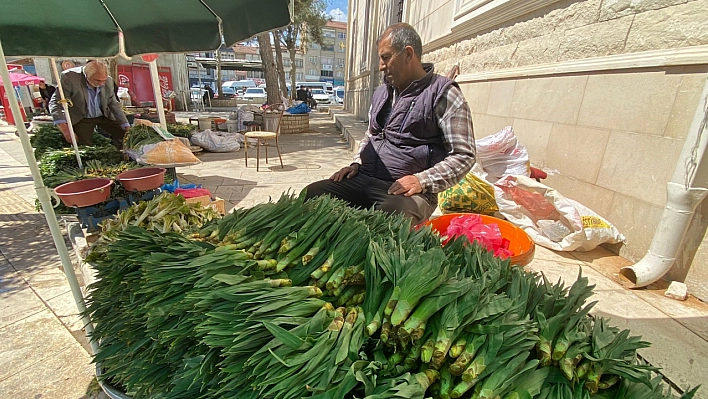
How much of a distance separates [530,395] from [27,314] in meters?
3.20

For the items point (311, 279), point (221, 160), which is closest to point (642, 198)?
point (311, 279)

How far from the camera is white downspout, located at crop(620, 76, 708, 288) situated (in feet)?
6.81

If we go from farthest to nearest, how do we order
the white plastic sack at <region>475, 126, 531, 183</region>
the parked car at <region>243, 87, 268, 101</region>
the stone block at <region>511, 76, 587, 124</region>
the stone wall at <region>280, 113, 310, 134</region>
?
→ the parked car at <region>243, 87, 268, 101</region>
the stone wall at <region>280, 113, 310, 134</region>
the white plastic sack at <region>475, 126, 531, 183</region>
the stone block at <region>511, 76, 587, 124</region>

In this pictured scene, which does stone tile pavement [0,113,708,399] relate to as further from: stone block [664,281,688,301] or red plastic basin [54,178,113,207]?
red plastic basin [54,178,113,207]

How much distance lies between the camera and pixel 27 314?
238cm

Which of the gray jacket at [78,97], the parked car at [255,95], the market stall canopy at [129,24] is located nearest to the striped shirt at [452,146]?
the market stall canopy at [129,24]

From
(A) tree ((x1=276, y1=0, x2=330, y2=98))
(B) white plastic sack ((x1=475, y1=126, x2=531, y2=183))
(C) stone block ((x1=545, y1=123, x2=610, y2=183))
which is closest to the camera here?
(C) stone block ((x1=545, y1=123, x2=610, y2=183))

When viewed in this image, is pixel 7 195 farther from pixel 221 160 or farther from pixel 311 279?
pixel 311 279

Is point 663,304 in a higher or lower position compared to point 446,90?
lower

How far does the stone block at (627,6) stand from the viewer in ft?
7.86

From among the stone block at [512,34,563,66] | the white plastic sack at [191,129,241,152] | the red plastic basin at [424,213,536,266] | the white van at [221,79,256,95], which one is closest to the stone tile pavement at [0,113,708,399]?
the red plastic basin at [424,213,536,266]

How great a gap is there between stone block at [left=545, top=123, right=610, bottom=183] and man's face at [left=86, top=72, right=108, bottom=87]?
5906 millimetres

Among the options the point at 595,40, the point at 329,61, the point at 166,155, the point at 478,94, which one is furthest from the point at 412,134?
the point at 329,61

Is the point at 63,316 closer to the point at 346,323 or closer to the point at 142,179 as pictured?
the point at 142,179
